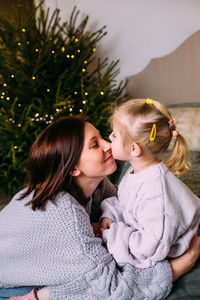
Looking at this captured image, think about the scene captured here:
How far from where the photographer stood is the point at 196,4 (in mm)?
2998

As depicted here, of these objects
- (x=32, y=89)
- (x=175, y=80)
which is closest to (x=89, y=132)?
(x=32, y=89)

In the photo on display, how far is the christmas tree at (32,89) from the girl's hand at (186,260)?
139 cm

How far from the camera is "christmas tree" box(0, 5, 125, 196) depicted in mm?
2244

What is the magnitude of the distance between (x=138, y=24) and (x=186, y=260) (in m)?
2.80

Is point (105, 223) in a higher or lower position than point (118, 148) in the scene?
lower

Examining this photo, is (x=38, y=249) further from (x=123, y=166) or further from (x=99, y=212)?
(x=123, y=166)

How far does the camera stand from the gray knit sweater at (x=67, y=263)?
0.99 metres

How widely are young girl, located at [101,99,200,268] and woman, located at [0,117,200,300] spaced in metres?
0.06

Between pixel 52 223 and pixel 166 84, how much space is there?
8.23ft

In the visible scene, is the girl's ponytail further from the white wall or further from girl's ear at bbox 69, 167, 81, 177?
the white wall

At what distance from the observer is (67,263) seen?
3.40ft

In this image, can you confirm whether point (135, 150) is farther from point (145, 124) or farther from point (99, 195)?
point (99, 195)

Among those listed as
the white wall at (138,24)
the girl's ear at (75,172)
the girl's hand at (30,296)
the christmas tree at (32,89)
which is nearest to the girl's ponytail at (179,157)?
the girl's ear at (75,172)

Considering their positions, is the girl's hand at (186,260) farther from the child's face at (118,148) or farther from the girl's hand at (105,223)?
the child's face at (118,148)
